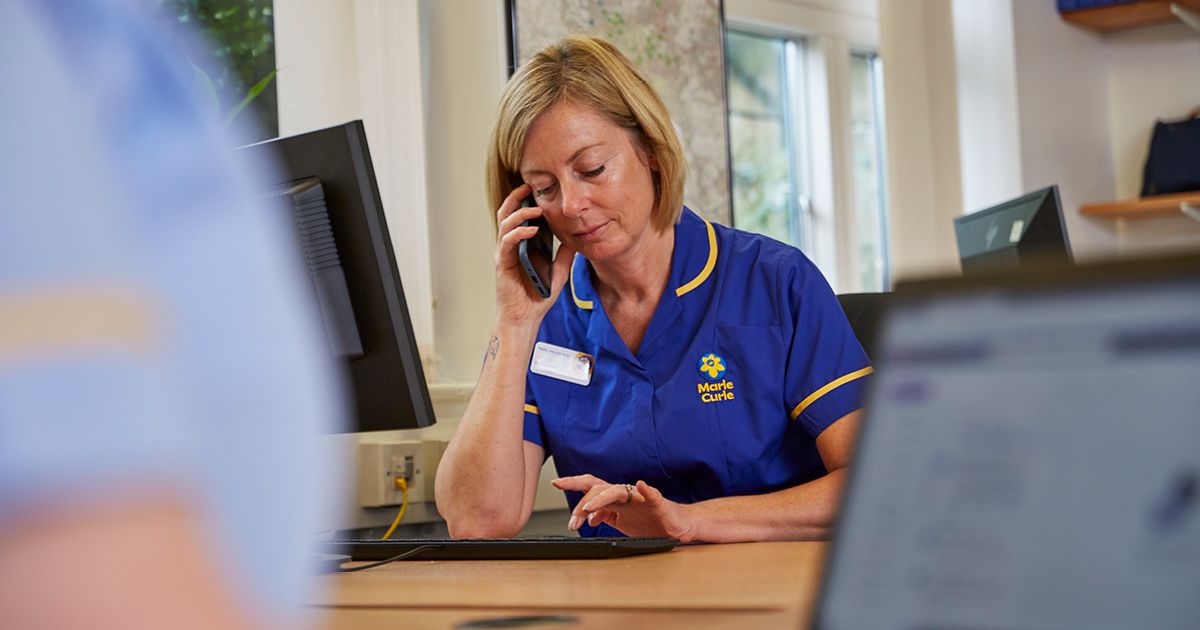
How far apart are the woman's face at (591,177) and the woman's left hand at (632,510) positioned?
493 millimetres

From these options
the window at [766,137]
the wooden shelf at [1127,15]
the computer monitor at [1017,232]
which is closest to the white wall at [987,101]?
the wooden shelf at [1127,15]

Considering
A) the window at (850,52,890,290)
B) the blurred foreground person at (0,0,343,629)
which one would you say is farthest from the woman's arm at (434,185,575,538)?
the window at (850,52,890,290)

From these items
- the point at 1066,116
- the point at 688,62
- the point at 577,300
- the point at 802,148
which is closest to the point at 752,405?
the point at 577,300

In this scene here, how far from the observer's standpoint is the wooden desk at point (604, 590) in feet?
2.57

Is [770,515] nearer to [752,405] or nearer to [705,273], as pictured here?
[752,405]

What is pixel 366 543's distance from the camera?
1352 mm

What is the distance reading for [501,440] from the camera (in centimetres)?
172

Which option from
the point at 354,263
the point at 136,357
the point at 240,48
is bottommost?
the point at 136,357

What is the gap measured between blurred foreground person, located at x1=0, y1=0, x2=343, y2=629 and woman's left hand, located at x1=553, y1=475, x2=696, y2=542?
3.25 ft

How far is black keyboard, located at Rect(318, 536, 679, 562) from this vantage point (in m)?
1.15

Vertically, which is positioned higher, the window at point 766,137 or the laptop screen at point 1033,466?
the window at point 766,137

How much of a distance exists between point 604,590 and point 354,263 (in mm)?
534

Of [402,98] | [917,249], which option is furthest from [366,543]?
[917,249]

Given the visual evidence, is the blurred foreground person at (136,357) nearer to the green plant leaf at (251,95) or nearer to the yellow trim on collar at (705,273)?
the yellow trim on collar at (705,273)
